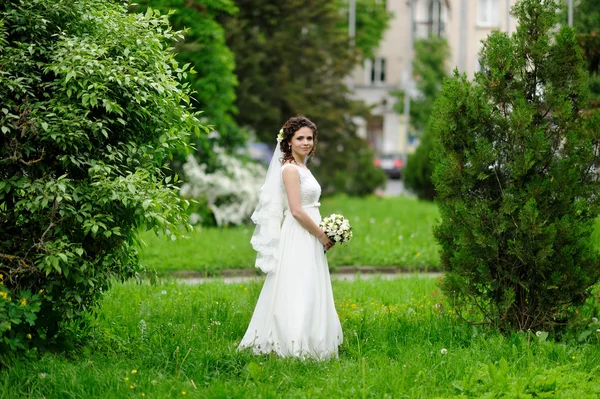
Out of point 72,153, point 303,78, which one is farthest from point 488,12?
point 72,153

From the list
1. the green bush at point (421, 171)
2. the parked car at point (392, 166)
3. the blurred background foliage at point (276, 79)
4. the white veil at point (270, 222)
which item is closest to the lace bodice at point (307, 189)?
the white veil at point (270, 222)

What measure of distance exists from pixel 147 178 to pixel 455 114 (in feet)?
8.53

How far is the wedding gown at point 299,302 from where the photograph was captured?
654cm

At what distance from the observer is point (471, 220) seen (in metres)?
6.93

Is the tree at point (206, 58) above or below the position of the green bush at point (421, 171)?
above

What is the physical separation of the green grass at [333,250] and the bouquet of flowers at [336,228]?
4.27 m

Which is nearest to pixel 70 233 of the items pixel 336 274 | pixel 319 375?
pixel 319 375

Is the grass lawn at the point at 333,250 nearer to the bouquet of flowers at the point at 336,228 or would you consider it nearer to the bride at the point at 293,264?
the bride at the point at 293,264

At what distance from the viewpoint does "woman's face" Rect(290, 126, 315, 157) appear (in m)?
6.75

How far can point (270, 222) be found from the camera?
22.0 feet

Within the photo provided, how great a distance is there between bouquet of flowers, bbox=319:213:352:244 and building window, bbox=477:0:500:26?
3592cm

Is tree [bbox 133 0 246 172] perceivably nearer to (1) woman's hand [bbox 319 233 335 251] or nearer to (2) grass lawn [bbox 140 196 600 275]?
(2) grass lawn [bbox 140 196 600 275]

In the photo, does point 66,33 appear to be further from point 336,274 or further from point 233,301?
point 336,274

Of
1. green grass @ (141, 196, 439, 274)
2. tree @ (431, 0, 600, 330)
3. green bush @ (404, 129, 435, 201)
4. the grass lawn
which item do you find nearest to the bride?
tree @ (431, 0, 600, 330)
